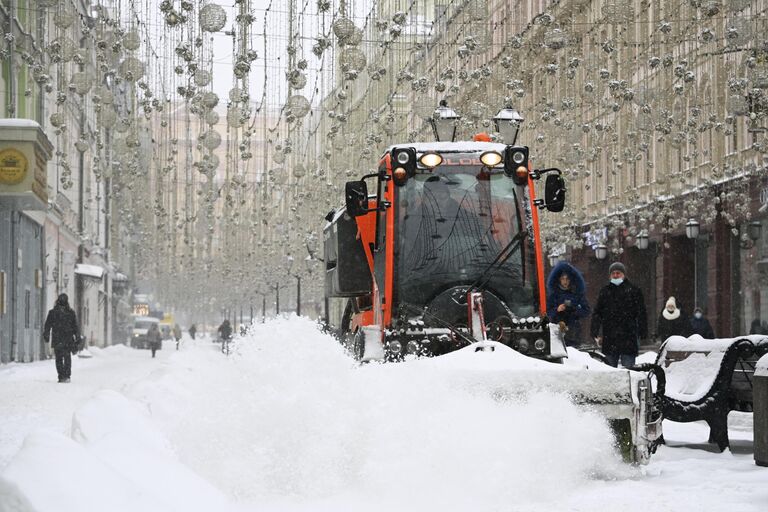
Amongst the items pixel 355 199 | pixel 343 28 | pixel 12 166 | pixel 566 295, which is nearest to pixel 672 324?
pixel 566 295

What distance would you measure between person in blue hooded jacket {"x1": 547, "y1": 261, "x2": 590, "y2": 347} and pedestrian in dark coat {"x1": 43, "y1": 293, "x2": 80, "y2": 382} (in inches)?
542

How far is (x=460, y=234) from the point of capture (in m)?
11.9

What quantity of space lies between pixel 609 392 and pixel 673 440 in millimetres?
3854

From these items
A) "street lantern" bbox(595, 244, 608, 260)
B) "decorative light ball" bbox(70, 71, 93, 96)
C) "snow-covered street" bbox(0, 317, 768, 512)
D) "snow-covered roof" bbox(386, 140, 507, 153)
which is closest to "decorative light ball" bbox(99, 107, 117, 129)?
"decorative light ball" bbox(70, 71, 93, 96)

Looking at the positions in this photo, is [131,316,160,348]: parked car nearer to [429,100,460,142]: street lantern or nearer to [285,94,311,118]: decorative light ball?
[285,94,311,118]: decorative light ball

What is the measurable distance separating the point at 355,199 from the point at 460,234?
1040mm

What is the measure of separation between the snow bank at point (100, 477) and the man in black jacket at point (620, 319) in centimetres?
828

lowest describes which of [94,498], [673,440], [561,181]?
[673,440]

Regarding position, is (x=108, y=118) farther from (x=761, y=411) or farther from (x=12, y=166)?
(x=12, y=166)

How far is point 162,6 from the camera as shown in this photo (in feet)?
44.9

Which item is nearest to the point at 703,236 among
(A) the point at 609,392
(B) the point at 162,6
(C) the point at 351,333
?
(C) the point at 351,333

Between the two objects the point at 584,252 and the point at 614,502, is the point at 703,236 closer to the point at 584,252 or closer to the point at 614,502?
the point at 584,252

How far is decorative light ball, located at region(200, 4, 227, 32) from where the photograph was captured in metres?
13.5

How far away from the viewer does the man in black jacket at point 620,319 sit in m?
15.6
